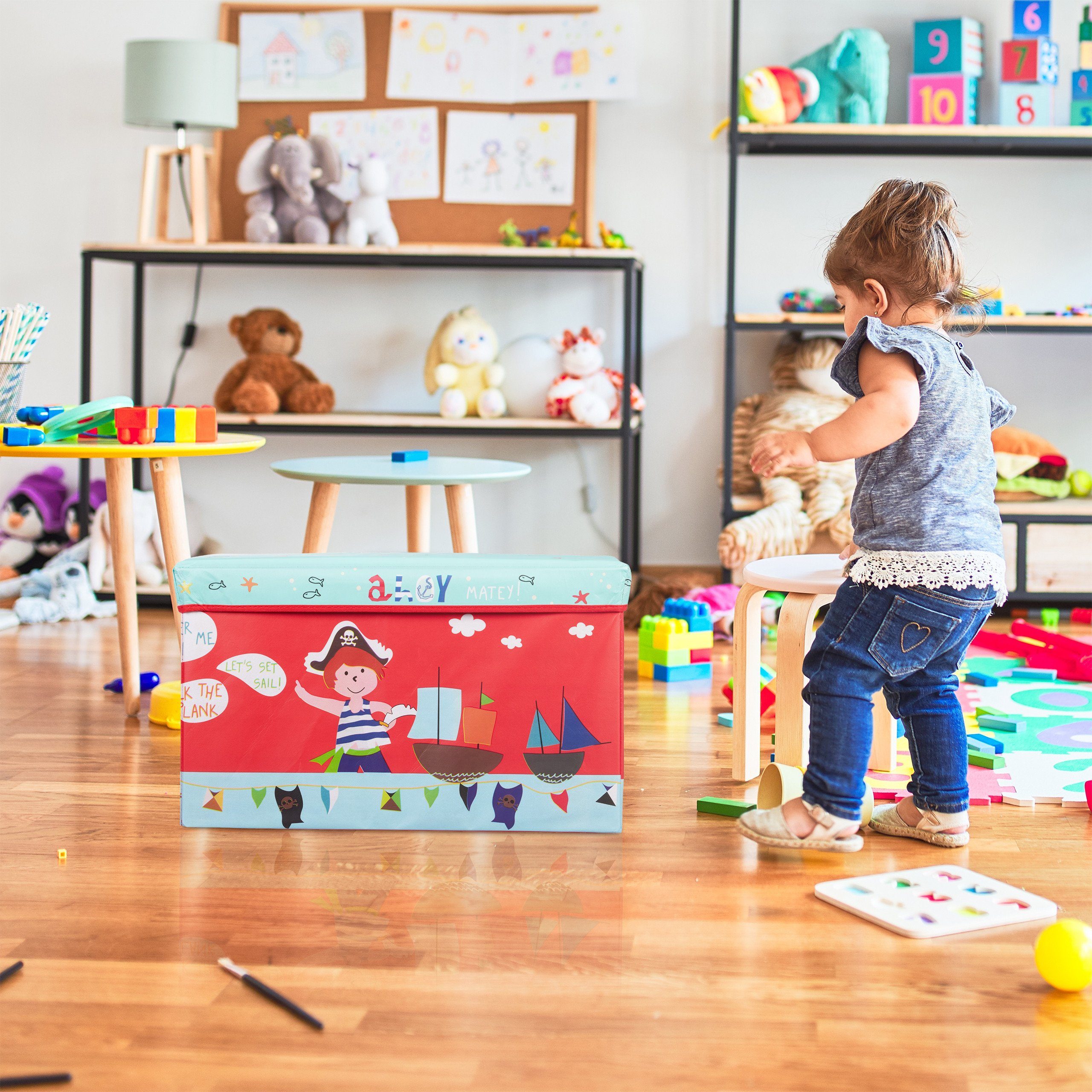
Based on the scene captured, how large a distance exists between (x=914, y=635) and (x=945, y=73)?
80.2 inches

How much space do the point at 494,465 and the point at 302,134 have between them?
4.87 ft

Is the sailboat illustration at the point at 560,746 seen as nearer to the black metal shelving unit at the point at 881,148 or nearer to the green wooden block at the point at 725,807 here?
the green wooden block at the point at 725,807

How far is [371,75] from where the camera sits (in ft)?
10.3

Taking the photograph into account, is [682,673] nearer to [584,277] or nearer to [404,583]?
[404,583]

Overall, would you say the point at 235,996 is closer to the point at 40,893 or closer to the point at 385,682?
the point at 40,893

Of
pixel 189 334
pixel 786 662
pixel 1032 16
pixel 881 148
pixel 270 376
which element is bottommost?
pixel 786 662

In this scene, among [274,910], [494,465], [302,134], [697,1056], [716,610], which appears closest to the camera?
[697,1056]

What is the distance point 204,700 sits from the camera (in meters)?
1.45

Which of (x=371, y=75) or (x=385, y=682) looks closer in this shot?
(x=385, y=682)

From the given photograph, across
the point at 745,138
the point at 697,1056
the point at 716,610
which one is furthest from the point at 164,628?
the point at 697,1056

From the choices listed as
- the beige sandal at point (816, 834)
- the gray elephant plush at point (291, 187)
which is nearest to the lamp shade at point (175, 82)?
the gray elephant plush at point (291, 187)

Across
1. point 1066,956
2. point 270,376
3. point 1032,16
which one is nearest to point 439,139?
point 270,376

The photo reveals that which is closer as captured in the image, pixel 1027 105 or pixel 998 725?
pixel 998 725

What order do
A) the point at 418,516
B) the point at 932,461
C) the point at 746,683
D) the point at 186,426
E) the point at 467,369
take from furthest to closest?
the point at 467,369
the point at 418,516
the point at 186,426
the point at 746,683
the point at 932,461
